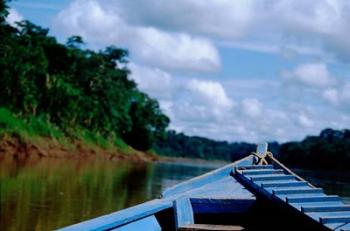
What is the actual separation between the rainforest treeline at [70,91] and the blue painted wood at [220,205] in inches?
1603

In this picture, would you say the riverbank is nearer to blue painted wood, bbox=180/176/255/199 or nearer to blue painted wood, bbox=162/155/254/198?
blue painted wood, bbox=162/155/254/198

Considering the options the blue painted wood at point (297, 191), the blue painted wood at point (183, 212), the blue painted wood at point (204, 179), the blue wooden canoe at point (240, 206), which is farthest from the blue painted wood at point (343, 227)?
the blue painted wood at point (204, 179)

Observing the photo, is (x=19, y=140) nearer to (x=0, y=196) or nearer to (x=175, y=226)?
(x=0, y=196)

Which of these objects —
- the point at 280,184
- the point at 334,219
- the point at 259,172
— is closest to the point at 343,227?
the point at 334,219

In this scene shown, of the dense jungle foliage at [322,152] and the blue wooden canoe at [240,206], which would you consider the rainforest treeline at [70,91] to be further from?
the blue wooden canoe at [240,206]

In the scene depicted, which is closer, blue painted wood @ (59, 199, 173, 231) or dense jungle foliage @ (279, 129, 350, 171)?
blue painted wood @ (59, 199, 173, 231)

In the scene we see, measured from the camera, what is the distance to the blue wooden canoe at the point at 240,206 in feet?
18.8

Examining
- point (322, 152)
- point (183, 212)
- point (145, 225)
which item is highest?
point (322, 152)

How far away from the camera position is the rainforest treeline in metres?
49.9

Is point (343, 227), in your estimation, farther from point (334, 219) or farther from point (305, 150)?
point (305, 150)

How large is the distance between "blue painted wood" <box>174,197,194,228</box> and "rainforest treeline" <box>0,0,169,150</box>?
4090cm

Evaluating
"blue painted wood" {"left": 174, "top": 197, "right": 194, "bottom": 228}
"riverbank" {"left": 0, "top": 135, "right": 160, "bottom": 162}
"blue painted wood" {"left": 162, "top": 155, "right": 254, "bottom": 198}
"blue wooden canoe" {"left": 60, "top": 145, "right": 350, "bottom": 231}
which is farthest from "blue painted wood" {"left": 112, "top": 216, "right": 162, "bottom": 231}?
"riverbank" {"left": 0, "top": 135, "right": 160, "bottom": 162}

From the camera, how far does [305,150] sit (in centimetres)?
8506

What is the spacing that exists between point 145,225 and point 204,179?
A: 5.40ft
